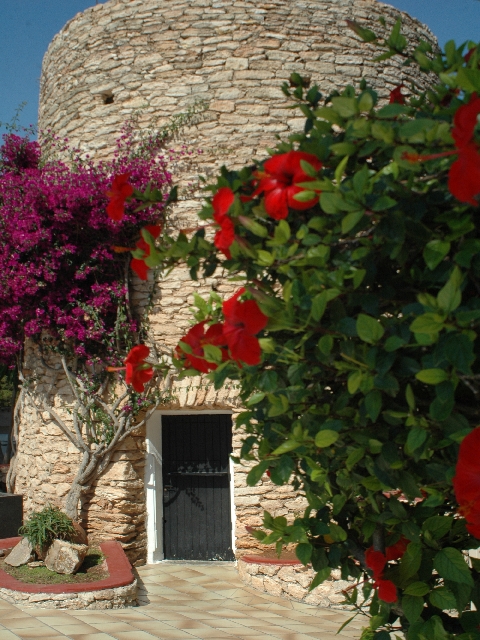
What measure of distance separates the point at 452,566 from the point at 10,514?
6570 millimetres

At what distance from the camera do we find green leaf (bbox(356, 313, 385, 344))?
4.57 feet

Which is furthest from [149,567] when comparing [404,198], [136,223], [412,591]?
[404,198]

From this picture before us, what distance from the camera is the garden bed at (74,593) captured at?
5.13 metres

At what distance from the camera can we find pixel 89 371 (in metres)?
7.09

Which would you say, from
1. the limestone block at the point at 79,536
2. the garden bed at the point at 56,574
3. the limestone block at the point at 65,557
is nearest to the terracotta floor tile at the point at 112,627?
the garden bed at the point at 56,574

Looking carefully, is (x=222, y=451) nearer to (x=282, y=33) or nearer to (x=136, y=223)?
(x=136, y=223)

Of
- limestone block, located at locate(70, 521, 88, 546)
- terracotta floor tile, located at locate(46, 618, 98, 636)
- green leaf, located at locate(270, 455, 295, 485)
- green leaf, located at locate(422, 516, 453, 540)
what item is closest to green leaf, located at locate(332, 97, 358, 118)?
green leaf, located at locate(270, 455, 295, 485)

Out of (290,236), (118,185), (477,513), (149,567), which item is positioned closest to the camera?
(477,513)

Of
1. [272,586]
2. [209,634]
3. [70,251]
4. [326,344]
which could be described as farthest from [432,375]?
[70,251]

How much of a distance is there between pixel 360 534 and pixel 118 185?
120 cm

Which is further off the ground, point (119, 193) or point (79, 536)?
point (119, 193)

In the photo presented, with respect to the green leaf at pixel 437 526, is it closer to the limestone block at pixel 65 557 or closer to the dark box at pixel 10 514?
the limestone block at pixel 65 557

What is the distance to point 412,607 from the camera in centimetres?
165

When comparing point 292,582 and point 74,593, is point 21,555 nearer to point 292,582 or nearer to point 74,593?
point 74,593
